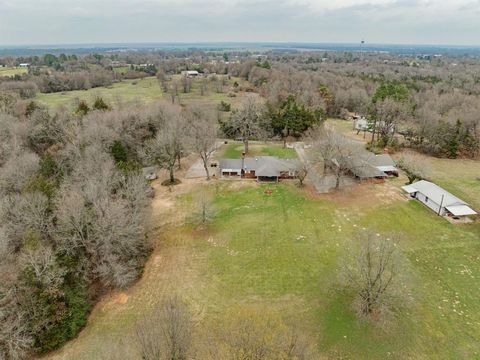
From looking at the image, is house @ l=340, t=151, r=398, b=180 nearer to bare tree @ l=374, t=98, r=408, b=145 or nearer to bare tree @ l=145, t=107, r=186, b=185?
bare tree @ l=374, t=98, r=408, b=145

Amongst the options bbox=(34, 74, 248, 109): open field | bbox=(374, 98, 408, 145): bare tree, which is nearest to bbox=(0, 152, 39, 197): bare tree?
bbox=(34, 74, 248, 109): open field

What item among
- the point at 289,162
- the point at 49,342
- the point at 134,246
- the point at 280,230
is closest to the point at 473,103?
the point at 289,162

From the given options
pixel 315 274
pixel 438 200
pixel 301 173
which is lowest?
pixel 315 274

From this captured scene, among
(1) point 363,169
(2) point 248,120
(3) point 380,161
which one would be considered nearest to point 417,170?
(3) point 380,161

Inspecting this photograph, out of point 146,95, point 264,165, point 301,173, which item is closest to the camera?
point 301,173

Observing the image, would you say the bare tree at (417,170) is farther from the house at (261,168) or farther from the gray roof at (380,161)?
the house at (261,168)

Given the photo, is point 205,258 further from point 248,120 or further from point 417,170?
point 248,120
